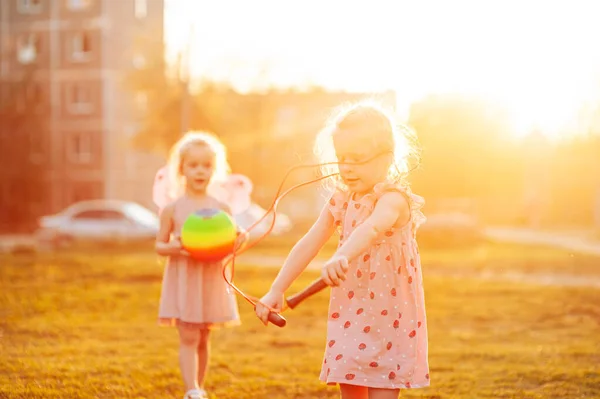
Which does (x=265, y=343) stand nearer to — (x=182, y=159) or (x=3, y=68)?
(x=182, y=159)

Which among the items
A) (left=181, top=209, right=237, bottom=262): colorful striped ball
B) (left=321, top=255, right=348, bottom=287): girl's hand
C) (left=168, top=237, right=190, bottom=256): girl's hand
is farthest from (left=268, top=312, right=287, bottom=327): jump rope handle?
(left=168, top=237, right=190, bottom=256): girl's hand

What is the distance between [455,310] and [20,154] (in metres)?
36.7

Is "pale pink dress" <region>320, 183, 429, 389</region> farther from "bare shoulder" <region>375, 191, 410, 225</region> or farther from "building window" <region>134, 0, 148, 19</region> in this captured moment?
"building window" <region>134, 0, 148, 19</region>

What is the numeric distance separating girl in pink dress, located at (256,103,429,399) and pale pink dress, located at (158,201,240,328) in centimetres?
176

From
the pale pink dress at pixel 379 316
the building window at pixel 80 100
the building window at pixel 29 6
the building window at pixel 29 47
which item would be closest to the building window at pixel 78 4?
the building window at pixel 29 6

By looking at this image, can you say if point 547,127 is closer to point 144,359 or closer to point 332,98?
point 332,98

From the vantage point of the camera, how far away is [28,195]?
45.0m

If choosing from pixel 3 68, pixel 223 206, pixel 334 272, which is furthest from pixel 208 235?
pixel 3 68

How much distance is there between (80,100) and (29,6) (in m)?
5.73

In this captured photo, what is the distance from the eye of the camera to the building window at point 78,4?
4628cm

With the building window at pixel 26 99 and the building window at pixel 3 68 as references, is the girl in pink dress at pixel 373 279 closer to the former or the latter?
the building window at pixel 26 99

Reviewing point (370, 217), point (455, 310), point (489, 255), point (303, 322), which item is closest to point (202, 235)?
point (370, 217)

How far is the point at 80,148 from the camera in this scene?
48.2 meters

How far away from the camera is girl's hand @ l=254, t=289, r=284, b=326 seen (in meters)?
3.61
